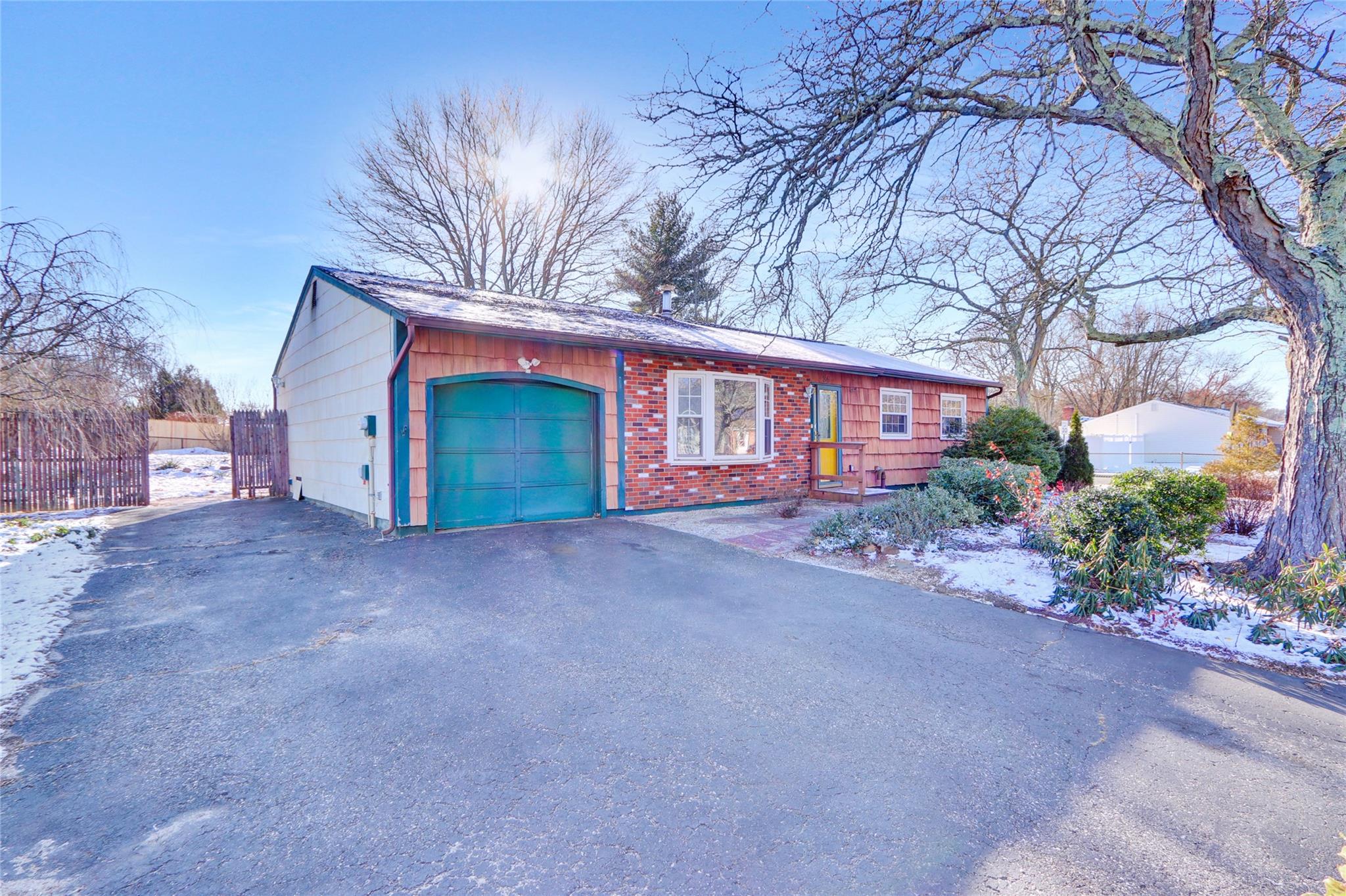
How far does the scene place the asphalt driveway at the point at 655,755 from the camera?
199 centimetres

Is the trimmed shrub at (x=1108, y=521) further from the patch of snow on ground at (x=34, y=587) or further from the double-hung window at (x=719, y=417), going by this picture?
the patch of snow on ground at (x=34, y=587)

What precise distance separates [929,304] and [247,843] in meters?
16.9

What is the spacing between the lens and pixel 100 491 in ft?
37.8

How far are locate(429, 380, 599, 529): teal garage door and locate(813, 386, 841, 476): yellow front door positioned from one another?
5.20 meters

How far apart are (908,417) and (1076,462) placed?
20.0ft

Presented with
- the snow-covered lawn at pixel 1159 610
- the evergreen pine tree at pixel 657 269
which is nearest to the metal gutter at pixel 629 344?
the snow-covered lawn at pixel 1159 610

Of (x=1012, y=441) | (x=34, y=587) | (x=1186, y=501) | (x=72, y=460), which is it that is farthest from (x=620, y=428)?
(x=72, y=460)

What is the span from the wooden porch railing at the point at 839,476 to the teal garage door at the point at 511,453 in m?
4.72

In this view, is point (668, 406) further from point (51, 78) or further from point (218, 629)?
point (51, 78)

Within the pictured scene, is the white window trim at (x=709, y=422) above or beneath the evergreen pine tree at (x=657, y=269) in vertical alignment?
beneath

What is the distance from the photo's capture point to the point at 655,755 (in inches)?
105

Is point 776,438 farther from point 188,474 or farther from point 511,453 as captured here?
point 188,474

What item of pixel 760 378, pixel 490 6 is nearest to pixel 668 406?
pixel 760 378

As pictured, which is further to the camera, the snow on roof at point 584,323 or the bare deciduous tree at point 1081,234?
the snow on roof at point 584,323
